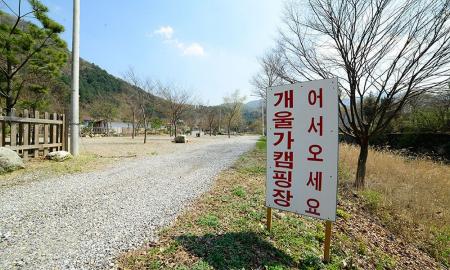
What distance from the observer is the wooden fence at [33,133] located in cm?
758

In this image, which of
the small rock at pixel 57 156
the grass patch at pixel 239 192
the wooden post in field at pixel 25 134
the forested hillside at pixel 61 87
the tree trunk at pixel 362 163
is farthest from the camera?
the forested hillside at pixel 61 87

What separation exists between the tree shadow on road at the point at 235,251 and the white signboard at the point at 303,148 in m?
0.52

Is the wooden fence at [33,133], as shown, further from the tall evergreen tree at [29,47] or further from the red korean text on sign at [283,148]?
the red korean text on sign at [283,148]

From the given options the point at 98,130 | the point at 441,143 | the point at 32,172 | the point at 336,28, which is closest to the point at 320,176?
the point at 336,28

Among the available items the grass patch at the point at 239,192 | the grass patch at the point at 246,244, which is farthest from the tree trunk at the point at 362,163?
the grass patch at the point at 239,192

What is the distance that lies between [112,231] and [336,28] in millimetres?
6477

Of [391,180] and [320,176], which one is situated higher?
[320,176]

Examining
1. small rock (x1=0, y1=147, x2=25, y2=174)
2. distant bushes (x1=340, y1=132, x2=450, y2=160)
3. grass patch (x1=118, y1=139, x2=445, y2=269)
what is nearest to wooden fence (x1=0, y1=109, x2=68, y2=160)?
small rock (x1=0, y1=147, x2=25, y2=174)

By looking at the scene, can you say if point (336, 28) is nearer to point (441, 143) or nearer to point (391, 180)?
point (391, 180)

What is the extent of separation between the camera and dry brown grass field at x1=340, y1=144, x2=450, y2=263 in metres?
4.62

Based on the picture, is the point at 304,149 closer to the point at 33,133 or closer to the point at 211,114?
the point at 33,133

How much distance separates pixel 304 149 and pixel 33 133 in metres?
8.99

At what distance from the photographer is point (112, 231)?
332 cm

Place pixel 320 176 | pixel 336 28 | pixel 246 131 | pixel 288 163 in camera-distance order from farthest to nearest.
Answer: pixel 246 131
pixel 336 28
pixel 288 163
pixel 320 176
